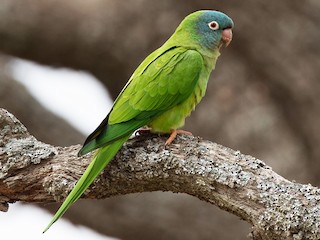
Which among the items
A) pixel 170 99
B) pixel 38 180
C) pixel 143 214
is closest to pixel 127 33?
pixel 143 214

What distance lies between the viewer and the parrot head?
15.4 ft

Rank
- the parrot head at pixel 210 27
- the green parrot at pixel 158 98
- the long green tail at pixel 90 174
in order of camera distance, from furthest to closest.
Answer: the parrot head at pixel 210 27 → the green parrot at pixel 158 98 → the long green tail at pixel 90 174

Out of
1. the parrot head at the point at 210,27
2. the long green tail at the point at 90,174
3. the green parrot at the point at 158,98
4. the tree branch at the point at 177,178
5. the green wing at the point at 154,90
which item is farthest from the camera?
the parrot head at the point at 210,27

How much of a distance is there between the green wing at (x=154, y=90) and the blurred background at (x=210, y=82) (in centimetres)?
175

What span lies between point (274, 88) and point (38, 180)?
109 inches

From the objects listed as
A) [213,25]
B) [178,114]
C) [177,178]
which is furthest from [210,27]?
[177,178]

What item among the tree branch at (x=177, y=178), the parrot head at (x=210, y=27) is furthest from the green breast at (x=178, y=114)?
the parrot head at (x=210, y=27)

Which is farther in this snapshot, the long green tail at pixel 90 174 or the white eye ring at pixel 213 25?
the white eye ring at pixel 213 25

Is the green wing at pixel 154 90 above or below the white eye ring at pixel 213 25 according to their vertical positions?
below

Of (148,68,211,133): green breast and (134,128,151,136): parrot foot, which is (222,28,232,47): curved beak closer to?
(148,68,211,133): green breast

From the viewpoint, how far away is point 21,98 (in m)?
5.96

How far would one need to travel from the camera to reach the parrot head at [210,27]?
4.70 meters

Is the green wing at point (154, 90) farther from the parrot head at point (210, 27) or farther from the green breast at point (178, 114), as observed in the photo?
the parrot head at point (210, 27)

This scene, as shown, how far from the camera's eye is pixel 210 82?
612 cm
